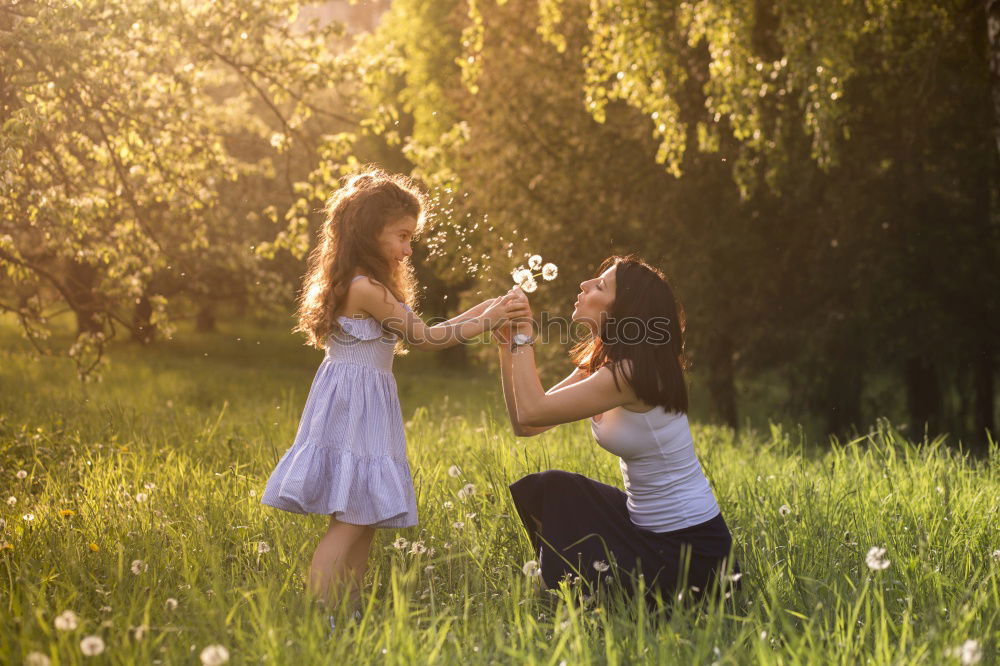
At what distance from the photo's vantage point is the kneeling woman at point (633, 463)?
3395 mm

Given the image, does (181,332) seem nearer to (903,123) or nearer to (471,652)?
(903,123)

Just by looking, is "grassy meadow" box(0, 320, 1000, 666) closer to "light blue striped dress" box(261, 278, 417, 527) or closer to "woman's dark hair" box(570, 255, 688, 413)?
"light blue striped dress" box(261, 278, 417, 527)

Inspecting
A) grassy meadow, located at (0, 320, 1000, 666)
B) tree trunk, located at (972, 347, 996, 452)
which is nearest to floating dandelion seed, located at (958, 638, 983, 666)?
grassy meadow, located at (0, 320, 1000, 666)

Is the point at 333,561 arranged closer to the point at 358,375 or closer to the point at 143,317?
the point at 358,375

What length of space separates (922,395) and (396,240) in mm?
9284

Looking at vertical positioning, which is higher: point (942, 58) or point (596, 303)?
point (942, 58)

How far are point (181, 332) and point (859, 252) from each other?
22.3 m

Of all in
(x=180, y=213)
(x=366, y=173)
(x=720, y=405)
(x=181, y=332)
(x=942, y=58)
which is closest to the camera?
(x=366, y=173)

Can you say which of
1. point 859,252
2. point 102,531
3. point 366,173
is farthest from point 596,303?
point 859,252

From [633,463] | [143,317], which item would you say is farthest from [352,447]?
[143,317]

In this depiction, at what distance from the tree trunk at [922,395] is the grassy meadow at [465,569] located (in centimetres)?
543

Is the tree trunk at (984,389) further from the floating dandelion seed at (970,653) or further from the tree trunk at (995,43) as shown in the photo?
the floating dandelion seed at (970,653)

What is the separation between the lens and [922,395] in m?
11.3

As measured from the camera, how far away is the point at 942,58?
1023 centimetres
